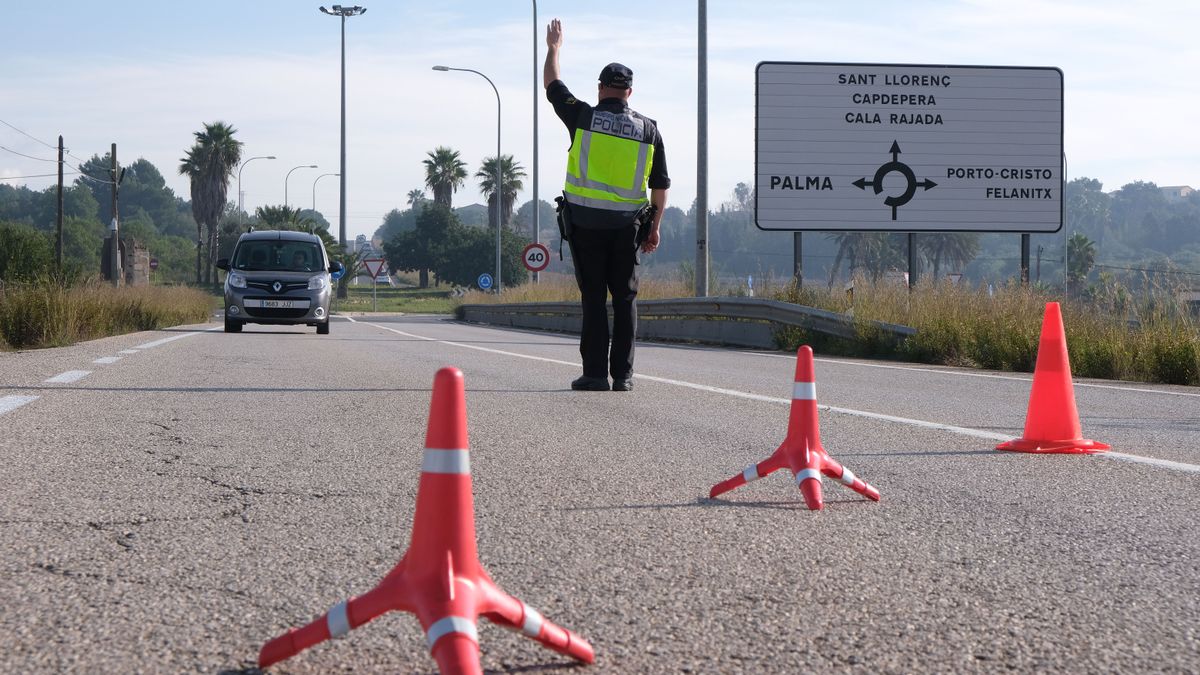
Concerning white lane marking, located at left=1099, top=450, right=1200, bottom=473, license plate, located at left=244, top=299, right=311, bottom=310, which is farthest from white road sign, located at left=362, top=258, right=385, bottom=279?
white lane marking, located at left=1099, top=450, right=1200, bottom=473

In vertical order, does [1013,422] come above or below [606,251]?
below

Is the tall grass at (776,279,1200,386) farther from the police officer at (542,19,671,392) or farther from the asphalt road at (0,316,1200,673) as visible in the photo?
the police officer at (542,19,671,392)

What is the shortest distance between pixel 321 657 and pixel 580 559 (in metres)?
1.13

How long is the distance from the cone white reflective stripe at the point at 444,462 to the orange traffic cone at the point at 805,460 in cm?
208

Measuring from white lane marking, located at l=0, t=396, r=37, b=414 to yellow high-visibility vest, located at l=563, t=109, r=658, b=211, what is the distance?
3.57 metres

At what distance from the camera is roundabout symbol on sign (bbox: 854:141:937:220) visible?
25.6m

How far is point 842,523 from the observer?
4.54 metres

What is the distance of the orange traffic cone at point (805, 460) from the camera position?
191 inches

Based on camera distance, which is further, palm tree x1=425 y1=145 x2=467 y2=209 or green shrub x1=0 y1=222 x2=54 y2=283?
palm tree x1=425 y1=145 x2=467 y2=209

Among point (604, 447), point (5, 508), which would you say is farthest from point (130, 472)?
point (604, 447)

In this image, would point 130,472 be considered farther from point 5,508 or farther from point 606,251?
point 606,251

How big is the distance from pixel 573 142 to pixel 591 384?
165cm

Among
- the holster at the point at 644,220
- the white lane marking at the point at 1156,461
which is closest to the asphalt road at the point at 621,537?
the white lane marking at the point at 1156,461

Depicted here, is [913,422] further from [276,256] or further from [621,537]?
[276,256]
